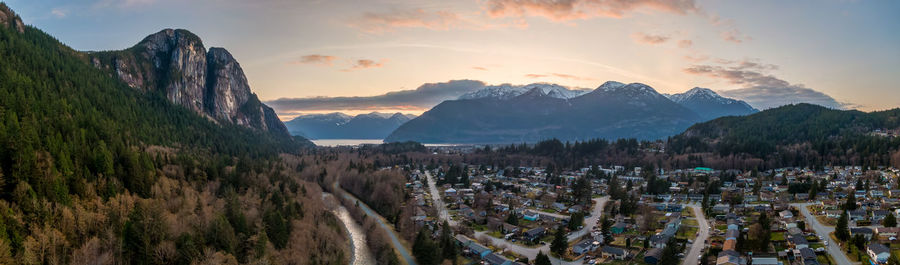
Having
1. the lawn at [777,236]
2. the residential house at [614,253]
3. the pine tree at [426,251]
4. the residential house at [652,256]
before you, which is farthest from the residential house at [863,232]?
the pine tree at [426,251]

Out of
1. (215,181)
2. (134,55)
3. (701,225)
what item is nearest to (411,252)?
(215,181)

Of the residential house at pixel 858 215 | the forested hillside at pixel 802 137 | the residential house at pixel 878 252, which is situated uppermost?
the forested hillside at pixel 802 137

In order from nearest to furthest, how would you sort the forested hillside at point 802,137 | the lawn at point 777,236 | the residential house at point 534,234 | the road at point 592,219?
the lawn at point 777,236
the residential house at point 534,234
the road at point 592,219
the forested hillside at point 802,137

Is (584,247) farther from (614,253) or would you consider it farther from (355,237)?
(355,237)

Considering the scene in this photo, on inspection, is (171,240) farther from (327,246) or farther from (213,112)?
(213,112)

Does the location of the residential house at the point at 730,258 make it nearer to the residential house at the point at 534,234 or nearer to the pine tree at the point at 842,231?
the pine tree at the point at 842,231

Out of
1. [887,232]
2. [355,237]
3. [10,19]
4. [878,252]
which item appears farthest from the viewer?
[10,19]

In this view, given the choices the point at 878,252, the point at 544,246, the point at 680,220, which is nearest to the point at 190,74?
the point at 544,246

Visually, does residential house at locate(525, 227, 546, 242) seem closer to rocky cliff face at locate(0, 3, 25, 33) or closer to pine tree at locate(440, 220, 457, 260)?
pine tree at locate(440, 220, 457, 260)
